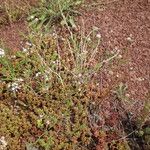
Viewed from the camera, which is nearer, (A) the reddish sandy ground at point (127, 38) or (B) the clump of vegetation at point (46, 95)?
(B) the clump of vegetation at point (46, 95)

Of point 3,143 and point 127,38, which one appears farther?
point 127,38

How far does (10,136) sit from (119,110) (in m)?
1.11

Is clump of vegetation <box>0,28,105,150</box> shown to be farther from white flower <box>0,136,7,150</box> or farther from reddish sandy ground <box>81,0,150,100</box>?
reddish sandy ground <box>81,0,150,100</box>

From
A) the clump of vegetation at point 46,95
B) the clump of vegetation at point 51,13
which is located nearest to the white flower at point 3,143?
the clump of vegetation at point 46,95

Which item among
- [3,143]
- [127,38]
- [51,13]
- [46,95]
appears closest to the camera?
[3,143]

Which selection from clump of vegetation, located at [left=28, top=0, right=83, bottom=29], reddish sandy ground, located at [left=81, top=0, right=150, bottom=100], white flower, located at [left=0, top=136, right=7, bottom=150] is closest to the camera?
white flower, located at [left=0, top=136, right=7, bottom=150]

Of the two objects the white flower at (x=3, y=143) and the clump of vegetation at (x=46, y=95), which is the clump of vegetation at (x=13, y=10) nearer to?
the clump of vegetation at (x=46, y=95)

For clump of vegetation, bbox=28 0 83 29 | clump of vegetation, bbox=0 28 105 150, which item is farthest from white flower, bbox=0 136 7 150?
clump of vegetation, bbox=28 0 83 29

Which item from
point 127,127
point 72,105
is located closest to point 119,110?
point 127,127

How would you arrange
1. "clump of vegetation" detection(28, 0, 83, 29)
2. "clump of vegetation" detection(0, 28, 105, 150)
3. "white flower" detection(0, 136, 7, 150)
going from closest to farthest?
"white flower" detection(0, 136, 7, 150) < "clump of vegetation" detection(0, 28, 105, 150) < "clump of vegetation" detection(28, 0, 83, 29)

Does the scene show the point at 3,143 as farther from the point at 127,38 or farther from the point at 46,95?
the point at 127,38

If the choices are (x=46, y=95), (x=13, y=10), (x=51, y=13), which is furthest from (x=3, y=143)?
(x=13, y=10)

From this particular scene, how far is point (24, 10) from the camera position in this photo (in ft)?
17.1

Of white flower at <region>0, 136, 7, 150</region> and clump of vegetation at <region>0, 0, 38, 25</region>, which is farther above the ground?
clump of vegetation at <region>0, 0, 38, 25</region>
